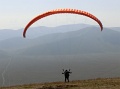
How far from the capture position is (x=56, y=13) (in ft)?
99.0

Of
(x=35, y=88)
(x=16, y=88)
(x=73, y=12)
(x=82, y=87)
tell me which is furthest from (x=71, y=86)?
(x=73, y=12)

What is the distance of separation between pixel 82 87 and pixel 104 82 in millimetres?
3850

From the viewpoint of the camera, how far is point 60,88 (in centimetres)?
3058

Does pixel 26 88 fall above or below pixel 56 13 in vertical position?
below

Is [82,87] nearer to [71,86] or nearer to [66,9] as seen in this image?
[71,86]

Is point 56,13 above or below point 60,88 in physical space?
above

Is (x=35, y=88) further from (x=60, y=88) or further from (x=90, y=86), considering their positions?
(x=90, y=86)

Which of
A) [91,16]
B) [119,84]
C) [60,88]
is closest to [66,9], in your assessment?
[91,16]

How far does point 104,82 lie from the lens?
3328 centimetres

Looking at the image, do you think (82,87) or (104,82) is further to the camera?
(104,82)

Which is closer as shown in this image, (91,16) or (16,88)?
(91,16)

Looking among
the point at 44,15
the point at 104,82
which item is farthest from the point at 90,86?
the point at 44,15

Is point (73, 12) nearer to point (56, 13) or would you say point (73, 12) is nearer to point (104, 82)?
point (56, 13)

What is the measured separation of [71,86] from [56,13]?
9341mm
